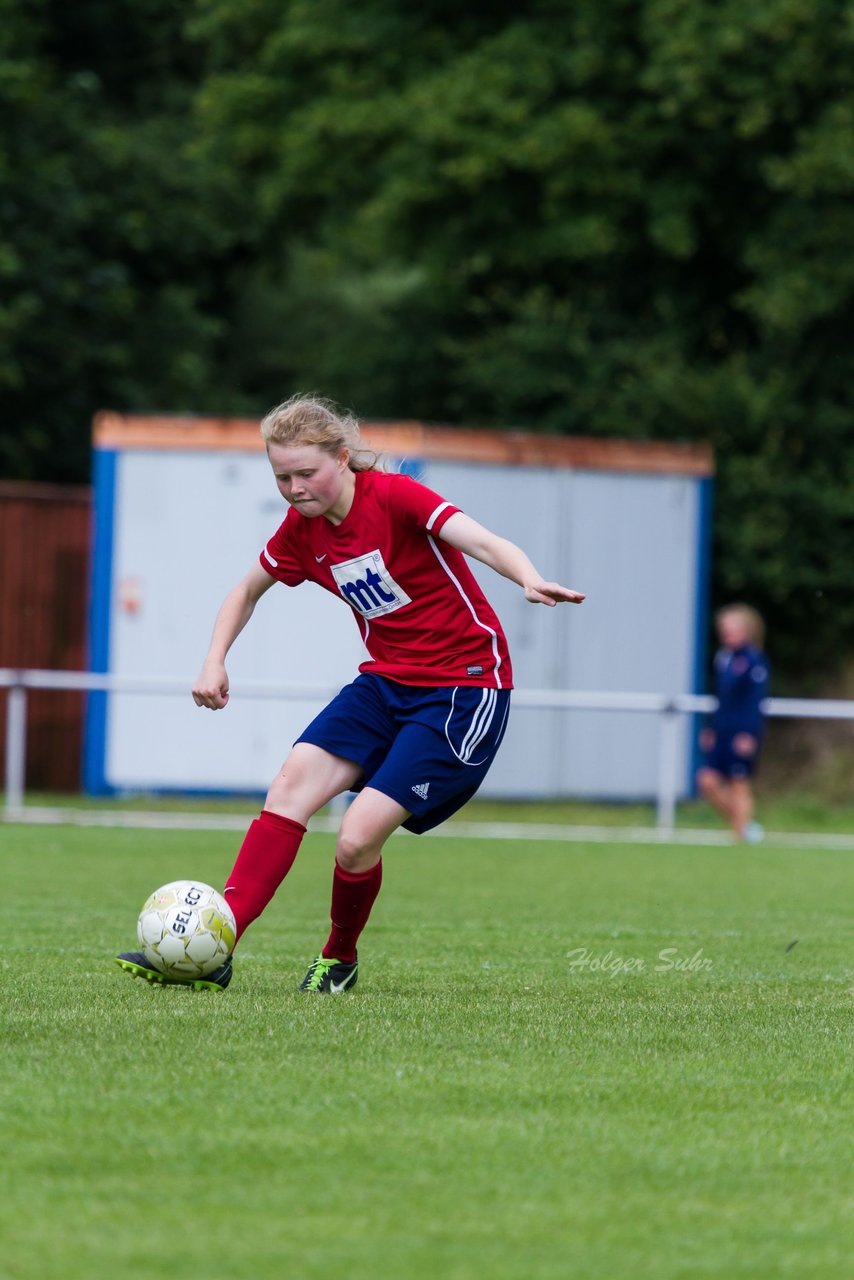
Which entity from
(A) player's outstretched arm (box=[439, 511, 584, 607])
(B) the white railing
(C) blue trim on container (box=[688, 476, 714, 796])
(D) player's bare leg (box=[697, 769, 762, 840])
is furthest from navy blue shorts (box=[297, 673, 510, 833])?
(C) blue trim on container (box=[688, 476, 714, 796])

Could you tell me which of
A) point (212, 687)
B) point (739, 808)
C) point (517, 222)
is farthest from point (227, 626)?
point (517, 222)

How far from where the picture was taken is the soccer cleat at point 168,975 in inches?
240

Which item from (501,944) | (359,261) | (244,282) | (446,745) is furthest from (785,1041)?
(244,282)

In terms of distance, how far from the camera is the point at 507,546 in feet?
19.4

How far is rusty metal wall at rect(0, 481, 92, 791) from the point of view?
1856 centimetres

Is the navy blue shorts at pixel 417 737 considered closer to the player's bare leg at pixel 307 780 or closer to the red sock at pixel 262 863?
the player's bare leg at pixel 307 780

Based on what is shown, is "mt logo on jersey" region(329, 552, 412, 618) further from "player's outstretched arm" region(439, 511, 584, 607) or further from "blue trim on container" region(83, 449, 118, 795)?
"blue trim on container" region(83, 449, 118, 795)

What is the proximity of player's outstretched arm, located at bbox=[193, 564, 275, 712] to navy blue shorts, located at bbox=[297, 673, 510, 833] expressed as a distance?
0.31 meters

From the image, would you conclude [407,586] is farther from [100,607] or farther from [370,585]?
[100,607]

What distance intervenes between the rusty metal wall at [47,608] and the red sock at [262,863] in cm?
1264

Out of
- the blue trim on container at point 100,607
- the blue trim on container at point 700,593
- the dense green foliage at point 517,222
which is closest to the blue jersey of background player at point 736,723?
the blue trim on container at point 700,593

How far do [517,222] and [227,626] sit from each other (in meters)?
16.4

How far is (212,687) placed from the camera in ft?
20.5

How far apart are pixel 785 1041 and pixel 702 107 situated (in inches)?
642
